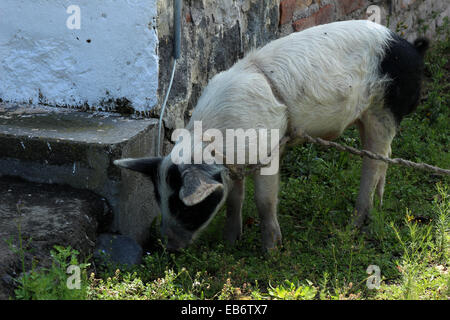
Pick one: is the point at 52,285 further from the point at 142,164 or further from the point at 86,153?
the point at 86,153

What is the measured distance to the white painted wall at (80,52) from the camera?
3.88 m

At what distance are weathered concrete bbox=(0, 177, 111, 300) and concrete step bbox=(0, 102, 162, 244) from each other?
0.26ft

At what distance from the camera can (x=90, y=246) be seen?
133 inches

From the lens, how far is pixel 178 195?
132 inches

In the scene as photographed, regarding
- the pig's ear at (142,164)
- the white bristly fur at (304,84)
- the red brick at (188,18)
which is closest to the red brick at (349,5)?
the white bristly fur at (304,84)

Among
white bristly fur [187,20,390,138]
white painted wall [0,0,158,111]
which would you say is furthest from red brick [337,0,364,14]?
white painted wall [0,0,158,111]

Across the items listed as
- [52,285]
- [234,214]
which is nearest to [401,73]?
[234,214]

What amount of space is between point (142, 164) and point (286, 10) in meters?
2.89

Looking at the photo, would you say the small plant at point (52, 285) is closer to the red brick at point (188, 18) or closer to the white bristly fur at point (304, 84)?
the white bristly fur at point (304, 84)

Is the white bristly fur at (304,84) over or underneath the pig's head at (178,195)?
over

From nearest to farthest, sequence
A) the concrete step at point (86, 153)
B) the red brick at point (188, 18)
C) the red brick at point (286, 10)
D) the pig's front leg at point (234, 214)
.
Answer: the concrete step at point (86, 153) → the pig's front leg at point (234, 214) → the red brick at point (188, 18) → the red brick at point (286, 10)

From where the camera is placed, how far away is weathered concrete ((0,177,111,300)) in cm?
→ 291

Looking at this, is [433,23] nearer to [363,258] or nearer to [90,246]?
[363,258]
